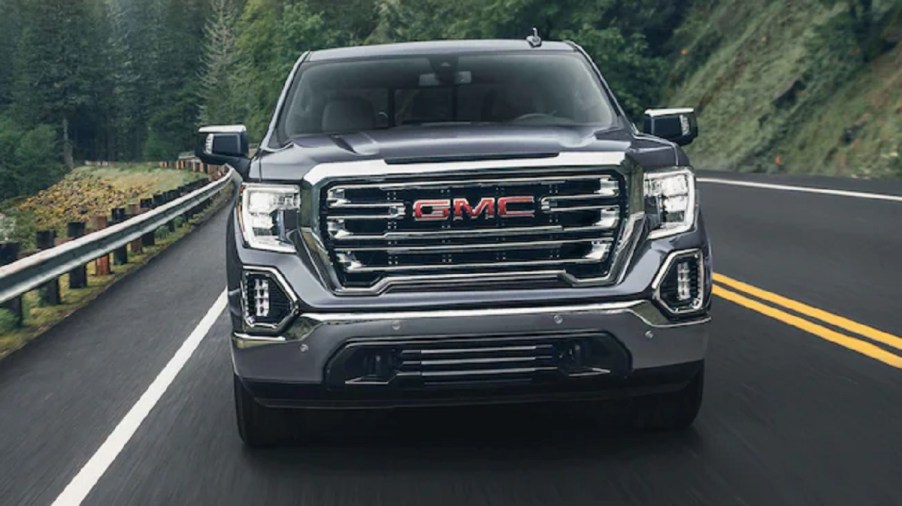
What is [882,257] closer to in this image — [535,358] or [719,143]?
[535,358]

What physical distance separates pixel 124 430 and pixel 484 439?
186 cm

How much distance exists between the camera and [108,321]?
38.6 ft

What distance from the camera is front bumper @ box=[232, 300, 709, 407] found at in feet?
19.6

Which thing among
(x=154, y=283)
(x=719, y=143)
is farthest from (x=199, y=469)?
(x=719, y=143)

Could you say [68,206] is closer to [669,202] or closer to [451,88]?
[451,88]

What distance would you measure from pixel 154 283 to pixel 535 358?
30.2 feet

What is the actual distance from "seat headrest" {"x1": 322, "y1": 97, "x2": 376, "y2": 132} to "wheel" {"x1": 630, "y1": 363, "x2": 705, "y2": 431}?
2.08m

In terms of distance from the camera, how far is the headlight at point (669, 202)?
20.6 ft

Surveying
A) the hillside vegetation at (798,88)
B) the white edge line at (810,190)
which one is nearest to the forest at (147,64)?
the hillside vegetation at (798,88)

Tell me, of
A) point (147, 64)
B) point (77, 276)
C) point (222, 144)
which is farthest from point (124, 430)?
point (147, 64)

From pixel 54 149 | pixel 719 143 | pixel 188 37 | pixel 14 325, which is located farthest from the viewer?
pixel 188 37

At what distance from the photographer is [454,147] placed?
628 cm

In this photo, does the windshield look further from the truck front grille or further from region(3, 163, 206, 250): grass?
region(3, 163, 206, 250): grass

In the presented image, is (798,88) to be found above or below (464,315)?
below
